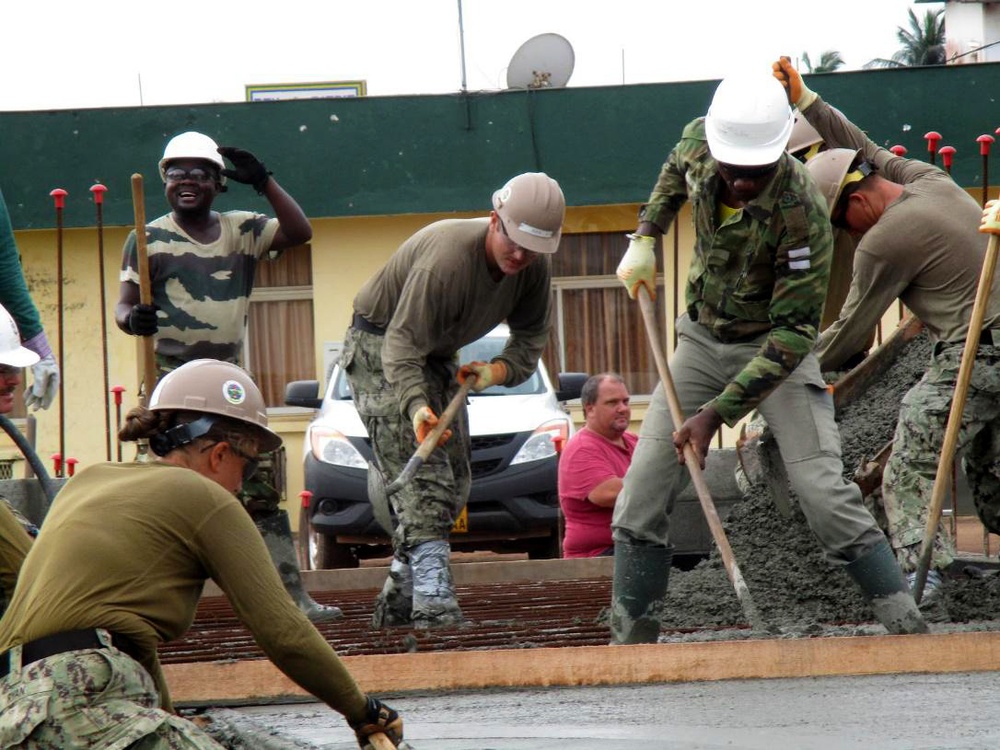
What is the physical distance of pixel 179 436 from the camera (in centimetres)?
354

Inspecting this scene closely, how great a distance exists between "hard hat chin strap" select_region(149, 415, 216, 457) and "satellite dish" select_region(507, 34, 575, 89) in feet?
44.1

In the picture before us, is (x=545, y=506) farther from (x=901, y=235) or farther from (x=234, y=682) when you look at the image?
(x=234, y=682)

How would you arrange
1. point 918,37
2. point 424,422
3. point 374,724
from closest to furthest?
point 374,724, point 424,422, point 918,37

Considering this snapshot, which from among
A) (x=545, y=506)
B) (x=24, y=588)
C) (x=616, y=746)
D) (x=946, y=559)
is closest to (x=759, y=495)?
(x=946, y=559)

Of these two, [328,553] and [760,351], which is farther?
[328,553]

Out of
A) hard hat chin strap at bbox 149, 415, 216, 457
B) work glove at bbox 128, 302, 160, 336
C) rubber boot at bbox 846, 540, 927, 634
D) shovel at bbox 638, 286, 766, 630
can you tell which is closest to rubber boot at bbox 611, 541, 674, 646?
shovel at bbox 638, 286, 766, 630

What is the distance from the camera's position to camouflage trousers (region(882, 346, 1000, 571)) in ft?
20.0

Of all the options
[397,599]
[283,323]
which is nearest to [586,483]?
[397,599]

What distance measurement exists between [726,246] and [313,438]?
211 inches

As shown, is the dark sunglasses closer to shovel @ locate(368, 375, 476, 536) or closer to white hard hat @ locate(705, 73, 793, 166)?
white hard hat @ locate(705, 73, 793, 166)

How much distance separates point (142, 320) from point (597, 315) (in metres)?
11.1

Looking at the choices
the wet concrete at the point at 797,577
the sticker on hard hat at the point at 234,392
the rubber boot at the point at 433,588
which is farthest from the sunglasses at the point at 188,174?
the sticker on hard hat at the point at 234,392

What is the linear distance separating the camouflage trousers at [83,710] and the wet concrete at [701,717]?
0.91 meters

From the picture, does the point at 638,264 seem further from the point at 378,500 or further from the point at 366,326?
the point at 378,500
